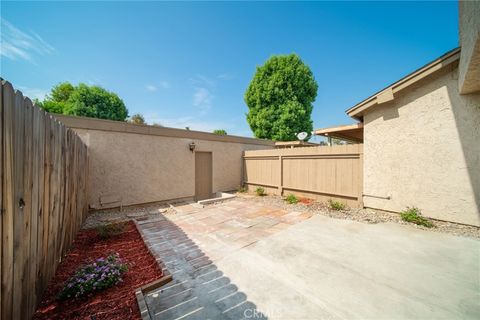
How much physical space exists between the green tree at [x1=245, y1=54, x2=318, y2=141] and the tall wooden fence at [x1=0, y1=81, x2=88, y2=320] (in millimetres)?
13342

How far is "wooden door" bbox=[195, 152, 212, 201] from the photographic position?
8.42 metres

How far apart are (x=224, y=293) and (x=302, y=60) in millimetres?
16921

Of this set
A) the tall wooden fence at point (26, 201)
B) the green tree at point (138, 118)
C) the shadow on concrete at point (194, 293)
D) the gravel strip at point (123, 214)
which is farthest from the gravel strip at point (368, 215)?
the green tree at point (138, 118)

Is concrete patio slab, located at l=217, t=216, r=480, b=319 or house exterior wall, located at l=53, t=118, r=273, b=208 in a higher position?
house exterior wall, located at l=53, t=118, r=273, b=208

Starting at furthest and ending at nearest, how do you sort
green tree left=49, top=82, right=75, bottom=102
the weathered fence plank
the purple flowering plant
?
1. green tree left=49, top=82, right=75, bottom=102
2. the purple flowering plant
3. the weathered fence plank

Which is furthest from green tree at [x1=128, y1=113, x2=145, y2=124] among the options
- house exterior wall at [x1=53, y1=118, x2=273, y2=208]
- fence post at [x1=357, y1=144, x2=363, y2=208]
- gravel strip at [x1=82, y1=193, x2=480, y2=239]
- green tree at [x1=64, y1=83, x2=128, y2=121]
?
fence post at [x1=357, y1=144, x2=363, y2=208]

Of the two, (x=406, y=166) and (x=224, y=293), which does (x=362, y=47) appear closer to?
(x=406, y=166)

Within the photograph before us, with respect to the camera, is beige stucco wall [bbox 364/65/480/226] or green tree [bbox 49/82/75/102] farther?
green tree [bbox 49/82/75/102]

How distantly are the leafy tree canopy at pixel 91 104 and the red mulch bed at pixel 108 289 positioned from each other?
18.7m

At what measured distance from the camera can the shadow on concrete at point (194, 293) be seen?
6.47 ft

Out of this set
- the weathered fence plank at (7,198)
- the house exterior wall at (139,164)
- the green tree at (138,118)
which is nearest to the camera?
the weathered fence plank at (7,198)

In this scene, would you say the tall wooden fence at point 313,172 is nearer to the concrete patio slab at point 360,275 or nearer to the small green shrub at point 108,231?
the concrete patio slab at point 360,275

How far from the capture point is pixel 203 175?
870 cm

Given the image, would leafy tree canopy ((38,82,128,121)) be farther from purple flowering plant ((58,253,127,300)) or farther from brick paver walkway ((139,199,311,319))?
purple flowering plant ((58,253,127,300))
